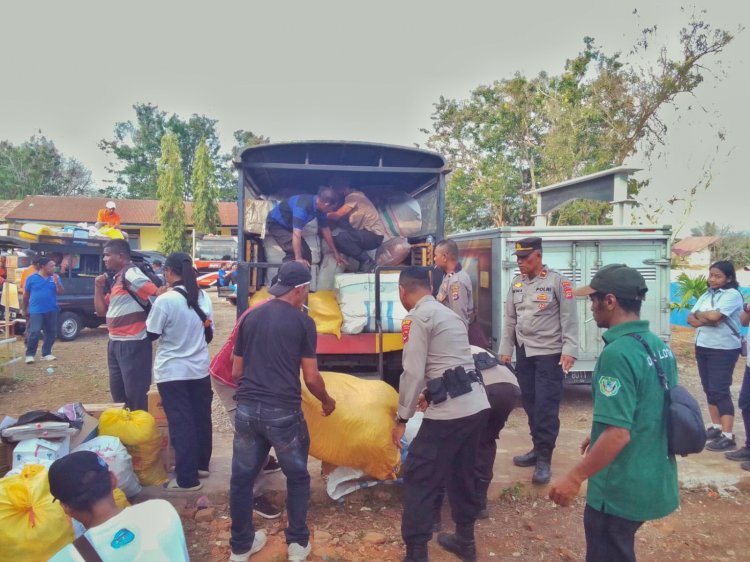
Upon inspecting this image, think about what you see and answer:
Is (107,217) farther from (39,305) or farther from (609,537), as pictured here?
(609,537)

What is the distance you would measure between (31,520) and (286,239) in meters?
3.65

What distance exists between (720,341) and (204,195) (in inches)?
1138

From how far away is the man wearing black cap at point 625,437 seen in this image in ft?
6.71

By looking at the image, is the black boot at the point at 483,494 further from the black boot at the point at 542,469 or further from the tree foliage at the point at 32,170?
the tree foliage at the point at 32,170

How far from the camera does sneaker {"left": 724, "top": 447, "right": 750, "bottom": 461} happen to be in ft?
15.3

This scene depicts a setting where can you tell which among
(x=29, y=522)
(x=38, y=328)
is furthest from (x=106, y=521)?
(x=38, y=328)

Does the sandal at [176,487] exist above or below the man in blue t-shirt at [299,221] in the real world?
below

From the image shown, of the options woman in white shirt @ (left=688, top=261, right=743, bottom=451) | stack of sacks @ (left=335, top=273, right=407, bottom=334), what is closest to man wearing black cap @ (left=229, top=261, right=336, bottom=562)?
stack of sacks @ (left=335, top=273, right=407, bottom=334)

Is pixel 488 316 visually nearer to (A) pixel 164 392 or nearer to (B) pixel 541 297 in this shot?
(B) pixel 541 297

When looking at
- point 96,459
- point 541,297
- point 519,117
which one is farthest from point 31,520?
point 519,117

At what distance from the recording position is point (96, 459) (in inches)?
75.3

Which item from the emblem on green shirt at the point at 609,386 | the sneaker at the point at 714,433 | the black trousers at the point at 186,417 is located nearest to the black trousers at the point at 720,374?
the sneaker at the point at 714,433

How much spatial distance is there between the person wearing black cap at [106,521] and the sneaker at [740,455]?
4796 millimetres

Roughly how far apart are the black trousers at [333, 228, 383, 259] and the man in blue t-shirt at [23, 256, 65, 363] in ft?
19.6
